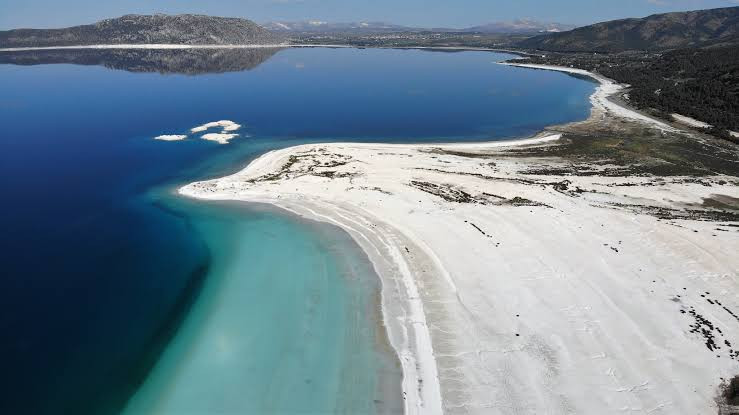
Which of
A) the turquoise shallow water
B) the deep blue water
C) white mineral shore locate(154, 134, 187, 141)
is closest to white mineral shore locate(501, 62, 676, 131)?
the deep blue water

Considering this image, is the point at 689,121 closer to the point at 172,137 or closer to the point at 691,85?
the point at 691,85

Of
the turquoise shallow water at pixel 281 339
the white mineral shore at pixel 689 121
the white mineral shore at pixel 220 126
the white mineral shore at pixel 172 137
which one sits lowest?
the turquoise shallow water at pixel 281 339

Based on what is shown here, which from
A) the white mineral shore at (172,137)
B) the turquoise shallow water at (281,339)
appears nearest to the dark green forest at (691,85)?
the turquoise shallow water at (281,339)

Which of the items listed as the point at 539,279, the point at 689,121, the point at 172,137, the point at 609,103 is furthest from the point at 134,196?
the point at 609,103

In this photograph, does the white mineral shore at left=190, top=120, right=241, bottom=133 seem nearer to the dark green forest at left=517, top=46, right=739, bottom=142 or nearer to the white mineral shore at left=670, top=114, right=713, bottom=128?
the dark green forest at left=517, top=46, right=739, bottom=142

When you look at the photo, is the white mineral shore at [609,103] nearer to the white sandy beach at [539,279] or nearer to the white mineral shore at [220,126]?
the white sandy beach at [539,279]

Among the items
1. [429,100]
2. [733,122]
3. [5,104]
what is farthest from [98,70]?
[733,122]
